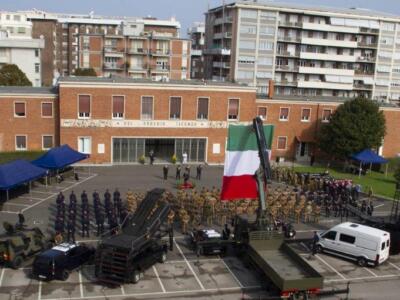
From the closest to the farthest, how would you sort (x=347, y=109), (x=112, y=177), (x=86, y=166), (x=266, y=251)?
(x=266, y=251) → (x=112, y=177) → (x=86, y=166) → (x=347, y=109)

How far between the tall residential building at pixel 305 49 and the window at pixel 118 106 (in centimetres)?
3418

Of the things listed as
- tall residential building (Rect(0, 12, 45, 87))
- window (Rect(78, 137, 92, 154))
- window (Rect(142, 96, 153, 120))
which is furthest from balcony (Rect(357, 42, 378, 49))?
window (Rect(78, 137, 92, 154))

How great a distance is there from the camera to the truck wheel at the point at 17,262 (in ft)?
59.5

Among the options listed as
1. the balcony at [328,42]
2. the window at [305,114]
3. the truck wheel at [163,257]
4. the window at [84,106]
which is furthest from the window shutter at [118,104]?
the balcony at [328,42]

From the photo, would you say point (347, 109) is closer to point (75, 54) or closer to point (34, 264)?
point (34, 264)

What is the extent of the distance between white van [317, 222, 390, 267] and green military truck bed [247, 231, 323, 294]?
3.68 metres

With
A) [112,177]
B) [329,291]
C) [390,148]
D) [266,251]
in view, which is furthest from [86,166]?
[390,148]

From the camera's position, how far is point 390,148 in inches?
1828

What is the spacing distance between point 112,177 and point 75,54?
6031 centimetres

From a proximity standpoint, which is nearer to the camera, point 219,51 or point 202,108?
point 202,108

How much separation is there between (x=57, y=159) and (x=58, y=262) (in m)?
14.9

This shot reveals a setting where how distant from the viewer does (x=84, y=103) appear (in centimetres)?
3684

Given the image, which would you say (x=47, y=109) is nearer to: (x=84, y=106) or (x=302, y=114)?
(x=84, y=106)

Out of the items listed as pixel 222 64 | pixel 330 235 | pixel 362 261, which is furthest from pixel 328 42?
pixel 362 261
